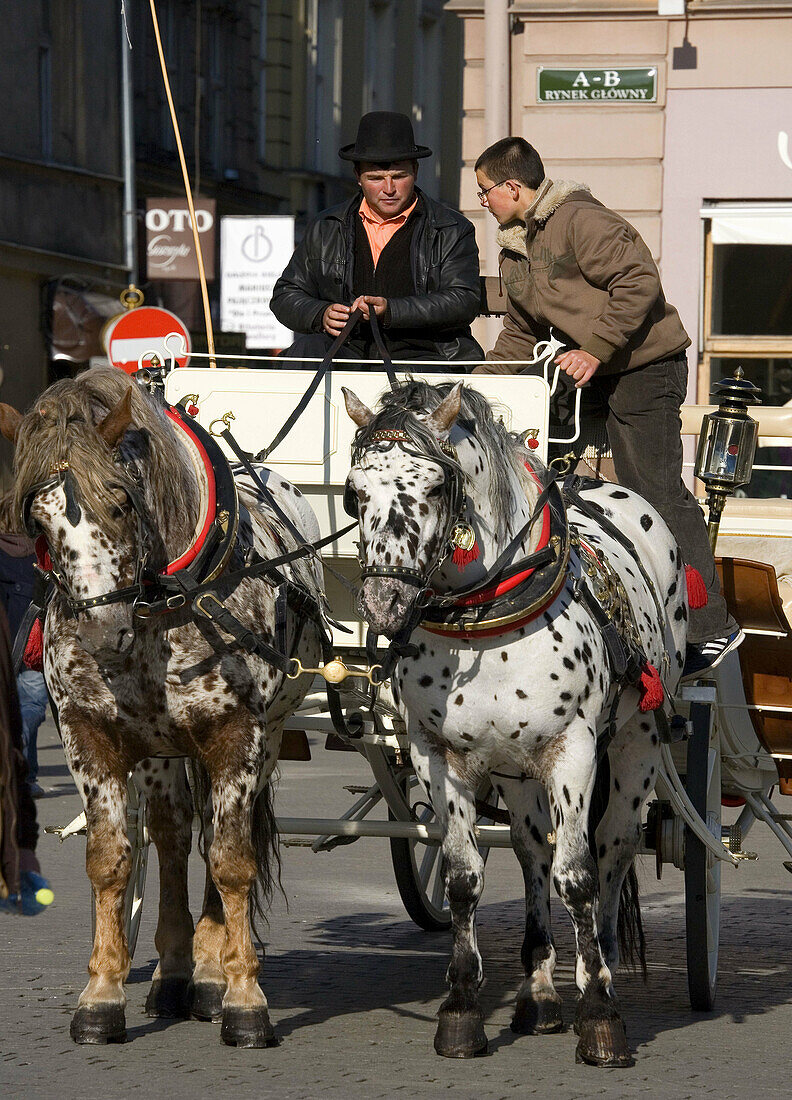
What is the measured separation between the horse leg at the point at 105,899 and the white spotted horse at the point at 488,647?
0.93 meters

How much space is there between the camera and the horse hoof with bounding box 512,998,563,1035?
20.4 ft

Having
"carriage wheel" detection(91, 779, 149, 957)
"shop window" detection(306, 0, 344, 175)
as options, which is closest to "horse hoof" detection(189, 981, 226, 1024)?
"carriage wheel" detection(91, 779, 149, 957)

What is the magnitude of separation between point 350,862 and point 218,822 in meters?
4.21

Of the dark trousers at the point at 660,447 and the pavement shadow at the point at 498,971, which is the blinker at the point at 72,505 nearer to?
the pavement shadow at the point at 498,971

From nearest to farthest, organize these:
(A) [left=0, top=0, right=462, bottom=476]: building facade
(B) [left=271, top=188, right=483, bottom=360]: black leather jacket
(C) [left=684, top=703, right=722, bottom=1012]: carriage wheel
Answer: (C) [left=684, top=703, right=722, bottom=1012]: carriage wheel < (B) [left=271, top=188, right=483, bottom=360]: black leather jacket < (A) [left=0, top=0, right=462, bottom=476]: building facade

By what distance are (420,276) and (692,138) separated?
9.90 metres

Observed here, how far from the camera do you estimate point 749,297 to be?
1680 centimetres

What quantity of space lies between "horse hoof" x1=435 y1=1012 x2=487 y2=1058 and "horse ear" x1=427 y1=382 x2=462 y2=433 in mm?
1755

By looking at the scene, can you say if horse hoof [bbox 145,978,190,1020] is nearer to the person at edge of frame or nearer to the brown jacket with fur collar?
the person at edge of frame

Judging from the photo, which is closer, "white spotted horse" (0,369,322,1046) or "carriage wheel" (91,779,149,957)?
"white spotted horse" (0,369,322,1046)

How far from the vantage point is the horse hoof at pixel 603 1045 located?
5816 millimetres

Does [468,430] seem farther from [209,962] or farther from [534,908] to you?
[209,962]

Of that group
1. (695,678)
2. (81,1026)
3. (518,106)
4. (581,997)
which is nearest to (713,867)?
(695,678)

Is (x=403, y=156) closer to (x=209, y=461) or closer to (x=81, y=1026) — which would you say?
(x=209, y=461)
